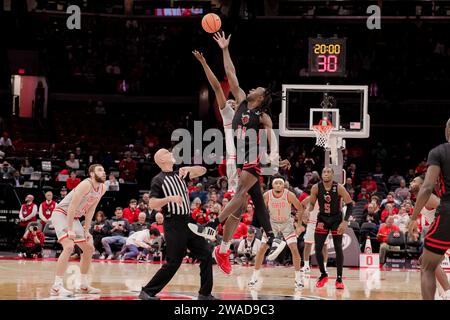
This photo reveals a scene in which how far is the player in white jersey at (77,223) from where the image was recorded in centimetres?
1152

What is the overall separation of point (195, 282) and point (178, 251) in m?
3.94

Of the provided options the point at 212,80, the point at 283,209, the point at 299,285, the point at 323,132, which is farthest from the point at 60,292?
the point at 323,132

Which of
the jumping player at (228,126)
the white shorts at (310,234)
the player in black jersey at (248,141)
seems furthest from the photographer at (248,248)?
the player in black jersey at (248,141)

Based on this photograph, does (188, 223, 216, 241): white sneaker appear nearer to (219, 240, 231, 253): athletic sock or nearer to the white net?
(219, 240, 231, 253): athletic sock

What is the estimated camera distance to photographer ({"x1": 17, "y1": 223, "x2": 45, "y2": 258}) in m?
19.5

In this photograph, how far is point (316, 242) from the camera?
1391 centimetres

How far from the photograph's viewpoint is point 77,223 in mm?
12109

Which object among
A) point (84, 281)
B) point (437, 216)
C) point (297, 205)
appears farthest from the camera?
point (297, 205)

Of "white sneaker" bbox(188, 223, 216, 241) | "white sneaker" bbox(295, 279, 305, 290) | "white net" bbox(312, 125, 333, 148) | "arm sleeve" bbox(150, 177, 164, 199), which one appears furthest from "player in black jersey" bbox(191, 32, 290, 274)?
"white net" bbox(312, 125, 333, 148)

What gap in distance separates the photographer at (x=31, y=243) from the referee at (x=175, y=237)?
9799 millimetres

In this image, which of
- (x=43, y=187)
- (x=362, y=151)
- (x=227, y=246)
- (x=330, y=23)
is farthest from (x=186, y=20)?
(x=227, y=246)

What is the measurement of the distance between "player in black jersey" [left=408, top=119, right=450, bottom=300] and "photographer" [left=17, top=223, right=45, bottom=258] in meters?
12.9

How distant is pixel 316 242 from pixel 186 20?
19.8 m

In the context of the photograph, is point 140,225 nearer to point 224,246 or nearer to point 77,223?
point 77,223
